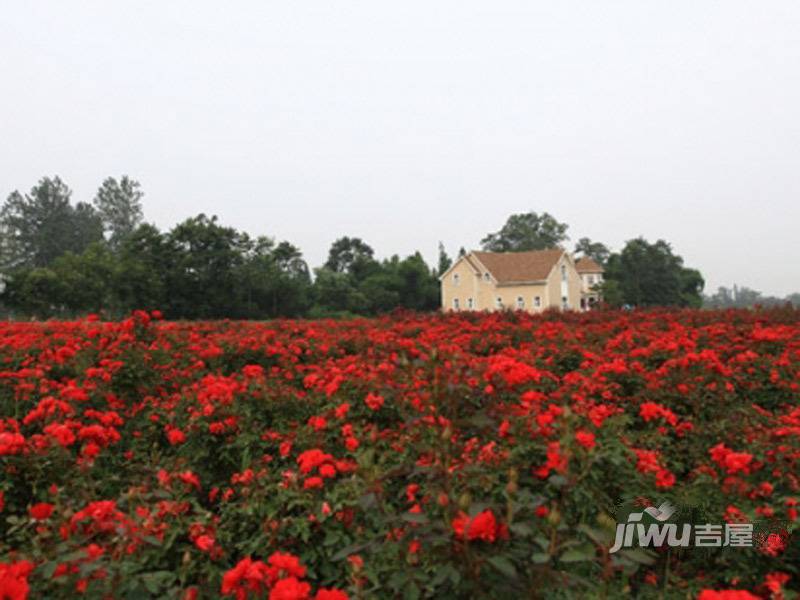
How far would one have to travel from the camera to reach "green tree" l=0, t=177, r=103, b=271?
2827 inches

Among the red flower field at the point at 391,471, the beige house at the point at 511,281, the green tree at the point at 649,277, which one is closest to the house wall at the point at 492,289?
the beige house at the point at 511,281

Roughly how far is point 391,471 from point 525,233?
93661 millimetres

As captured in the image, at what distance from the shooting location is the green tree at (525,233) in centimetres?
9338

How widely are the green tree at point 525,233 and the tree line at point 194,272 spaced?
21.1m

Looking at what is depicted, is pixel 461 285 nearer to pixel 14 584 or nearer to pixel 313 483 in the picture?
pixel 313 483

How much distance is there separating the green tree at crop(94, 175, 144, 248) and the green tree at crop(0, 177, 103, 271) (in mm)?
1639

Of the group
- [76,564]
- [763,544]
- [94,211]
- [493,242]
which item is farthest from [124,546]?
[493,242]

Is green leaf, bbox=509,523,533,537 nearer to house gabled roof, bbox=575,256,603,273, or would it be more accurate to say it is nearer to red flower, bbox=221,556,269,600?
red flower, bbox=221,556,269,600

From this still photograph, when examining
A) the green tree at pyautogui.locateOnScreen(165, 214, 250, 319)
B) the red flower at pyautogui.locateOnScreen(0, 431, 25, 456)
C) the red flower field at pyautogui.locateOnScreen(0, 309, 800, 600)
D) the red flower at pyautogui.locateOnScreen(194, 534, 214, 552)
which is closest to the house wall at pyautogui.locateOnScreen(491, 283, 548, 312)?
the green tree at pyautogui.locateOnScreen(165, 214, 250, 319)

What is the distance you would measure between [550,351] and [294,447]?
353 cm

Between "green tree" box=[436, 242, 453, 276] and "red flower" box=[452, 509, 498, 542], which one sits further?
"green tree" box=[436, 242, 453, 276]

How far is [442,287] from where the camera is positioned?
170 ft

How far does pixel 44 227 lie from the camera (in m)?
→ 72.9

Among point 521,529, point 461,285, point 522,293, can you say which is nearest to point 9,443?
point 521,529
